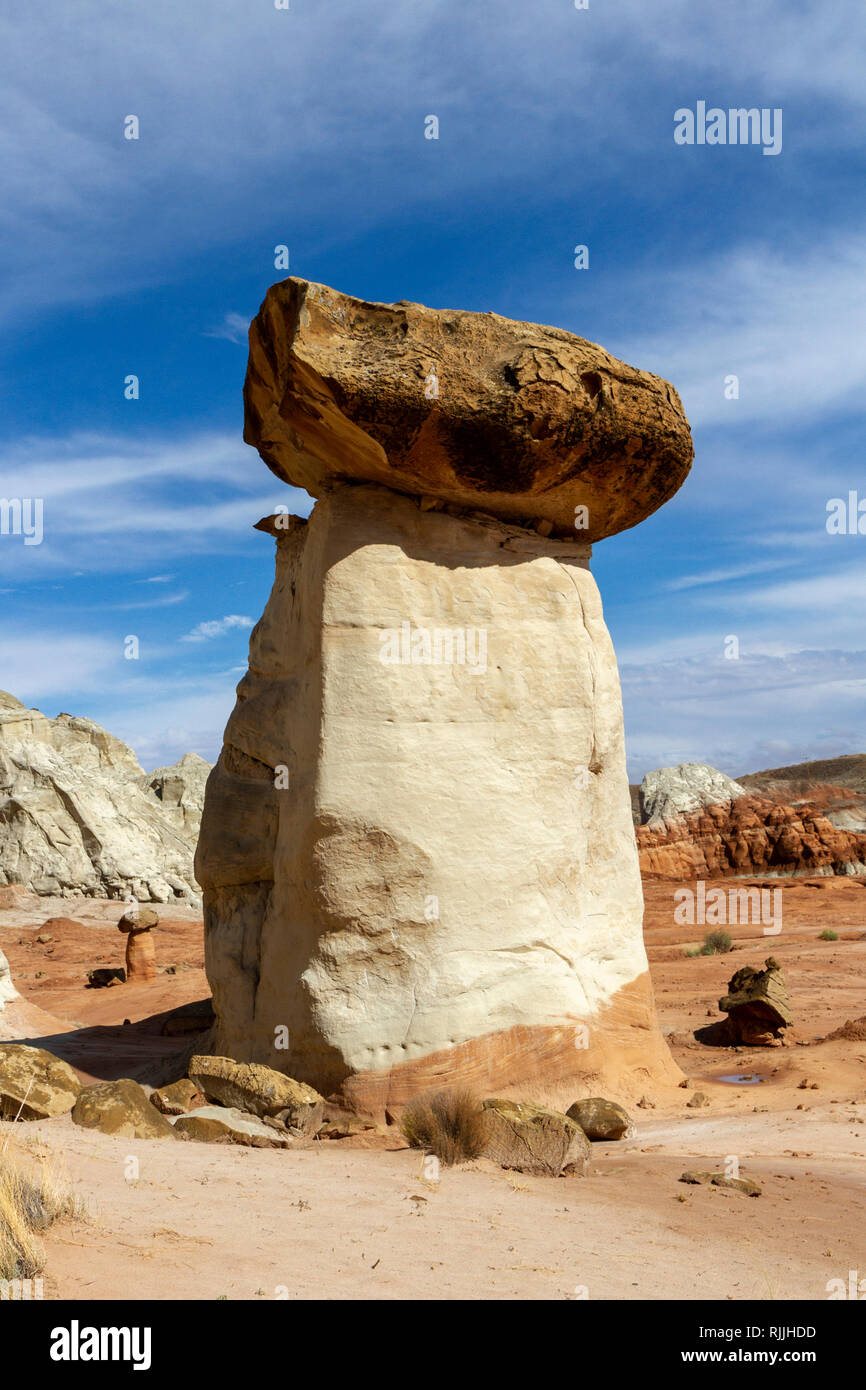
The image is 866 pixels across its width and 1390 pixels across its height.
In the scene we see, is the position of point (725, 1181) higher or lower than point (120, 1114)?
lower

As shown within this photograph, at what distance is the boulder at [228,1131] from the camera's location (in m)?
5.69

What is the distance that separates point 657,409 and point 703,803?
92.6 ft

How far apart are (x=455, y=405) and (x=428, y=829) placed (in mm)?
2666

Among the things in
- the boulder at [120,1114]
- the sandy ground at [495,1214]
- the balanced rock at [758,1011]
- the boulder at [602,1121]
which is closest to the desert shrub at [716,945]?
the balanced rock at [758,1011]

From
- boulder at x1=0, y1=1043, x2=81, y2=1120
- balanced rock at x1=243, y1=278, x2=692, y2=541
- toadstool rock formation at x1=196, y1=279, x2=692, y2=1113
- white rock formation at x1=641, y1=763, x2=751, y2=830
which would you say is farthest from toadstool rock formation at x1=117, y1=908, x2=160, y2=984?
white rock formation at x1=641, y1=763, x2=751, y2=830

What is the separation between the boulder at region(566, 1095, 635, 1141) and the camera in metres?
5.94

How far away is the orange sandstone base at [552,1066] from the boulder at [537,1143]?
752mm

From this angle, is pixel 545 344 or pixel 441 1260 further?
pixel 545 344

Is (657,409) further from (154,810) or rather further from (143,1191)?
(154,810)

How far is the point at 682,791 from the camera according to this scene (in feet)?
114

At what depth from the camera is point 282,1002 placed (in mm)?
6684

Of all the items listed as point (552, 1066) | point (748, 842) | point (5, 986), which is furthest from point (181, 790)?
point (552, 1066)

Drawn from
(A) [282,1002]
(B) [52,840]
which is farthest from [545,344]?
(B) [52,840]

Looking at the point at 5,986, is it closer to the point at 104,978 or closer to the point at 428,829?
the point at 104,978
